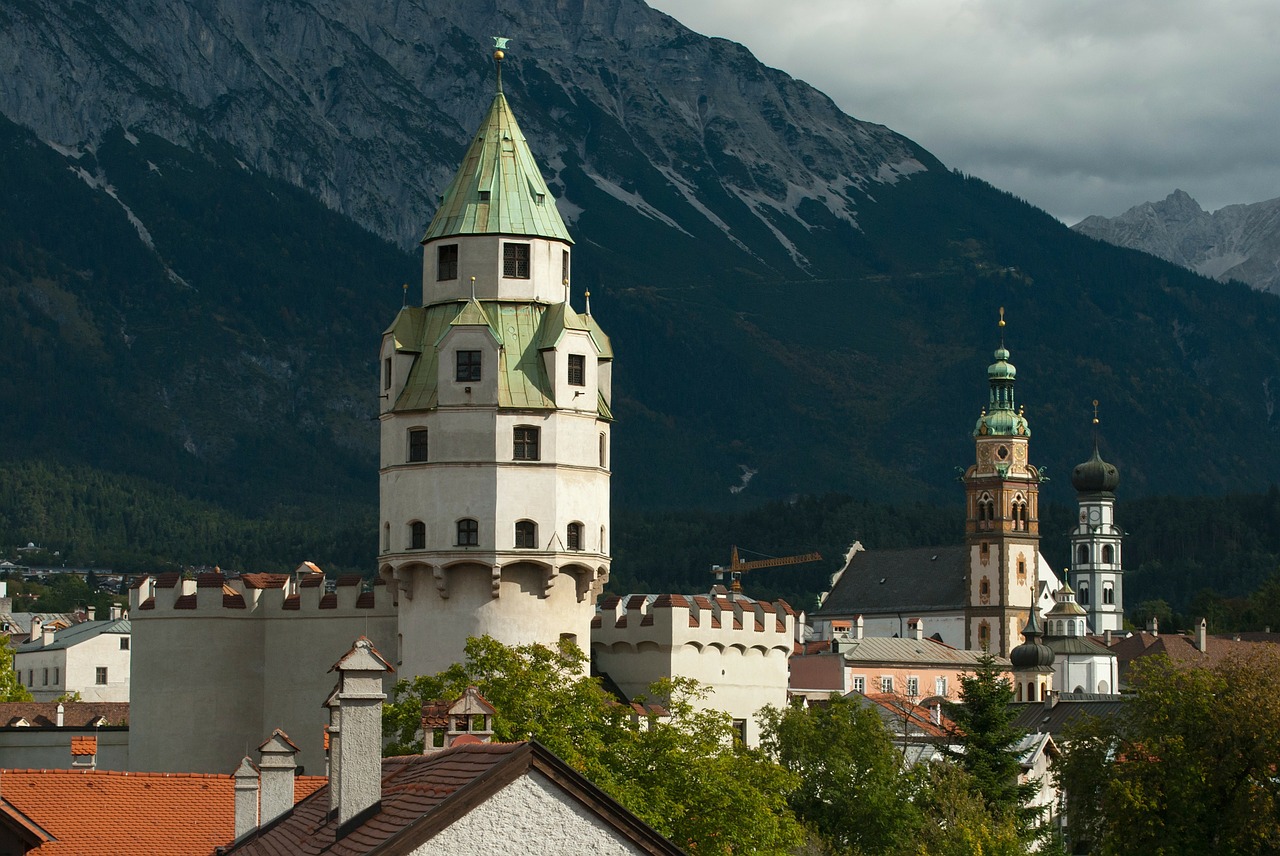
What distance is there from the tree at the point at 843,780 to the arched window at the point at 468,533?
1164cm

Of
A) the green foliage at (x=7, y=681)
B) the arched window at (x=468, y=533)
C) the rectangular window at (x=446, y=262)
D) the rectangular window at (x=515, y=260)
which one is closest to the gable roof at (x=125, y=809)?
the arched window at (x=468, y=533)

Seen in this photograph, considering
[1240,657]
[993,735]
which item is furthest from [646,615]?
[1240,657]

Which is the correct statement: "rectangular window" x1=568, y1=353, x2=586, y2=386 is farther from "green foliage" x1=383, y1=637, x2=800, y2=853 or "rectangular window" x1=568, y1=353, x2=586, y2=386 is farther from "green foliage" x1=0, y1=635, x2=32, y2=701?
"green foliage" x1=0, y1=635, x2=32, y2=701

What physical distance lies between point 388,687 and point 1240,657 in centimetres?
2795

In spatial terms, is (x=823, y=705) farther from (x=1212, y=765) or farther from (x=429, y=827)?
(x=429, y=827)

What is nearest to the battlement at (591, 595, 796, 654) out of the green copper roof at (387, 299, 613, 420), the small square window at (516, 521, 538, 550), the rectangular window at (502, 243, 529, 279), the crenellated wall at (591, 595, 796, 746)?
the crenellated wall at (591, 595, 796, 746)

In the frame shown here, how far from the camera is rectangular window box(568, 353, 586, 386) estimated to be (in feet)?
274

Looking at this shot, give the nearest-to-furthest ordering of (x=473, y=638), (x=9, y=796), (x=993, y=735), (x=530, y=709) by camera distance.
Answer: (x=9, y=796) < (x=530, y=709) < (x=473, y=638) < (x=993, y=735)

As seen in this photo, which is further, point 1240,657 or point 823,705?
point 823,705

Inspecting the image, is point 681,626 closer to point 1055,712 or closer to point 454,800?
point 1055,712

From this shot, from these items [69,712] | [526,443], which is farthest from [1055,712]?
[526,443]

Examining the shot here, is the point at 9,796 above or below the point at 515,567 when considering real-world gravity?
below

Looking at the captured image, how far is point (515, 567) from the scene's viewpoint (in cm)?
8238

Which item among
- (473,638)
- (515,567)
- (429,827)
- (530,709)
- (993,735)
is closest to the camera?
(429,827)
